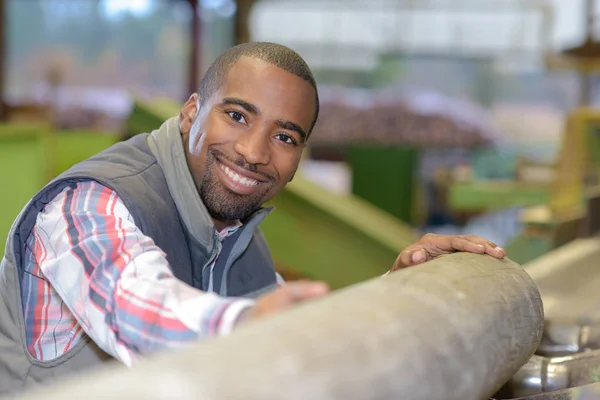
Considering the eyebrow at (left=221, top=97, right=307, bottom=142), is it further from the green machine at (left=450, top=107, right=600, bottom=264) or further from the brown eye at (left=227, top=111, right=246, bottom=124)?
the green machine at (left=450, top=107, right=600, bottom=264)

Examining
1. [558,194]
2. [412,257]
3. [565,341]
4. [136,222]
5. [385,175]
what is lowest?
[385,175]

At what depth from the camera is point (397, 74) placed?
7996mm

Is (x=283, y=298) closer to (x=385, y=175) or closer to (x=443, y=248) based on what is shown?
(x=443, y=248)

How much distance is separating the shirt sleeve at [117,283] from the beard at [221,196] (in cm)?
22

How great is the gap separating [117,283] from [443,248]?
0.56m

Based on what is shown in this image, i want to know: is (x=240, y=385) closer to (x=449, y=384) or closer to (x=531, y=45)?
(x=449, y=384)

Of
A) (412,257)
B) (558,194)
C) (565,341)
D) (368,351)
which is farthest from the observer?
(558,194)

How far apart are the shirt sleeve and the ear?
308 millimetres

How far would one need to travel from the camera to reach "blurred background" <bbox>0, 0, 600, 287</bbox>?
19.6 feet

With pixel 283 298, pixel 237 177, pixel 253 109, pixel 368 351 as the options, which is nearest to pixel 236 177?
pixel 237 177

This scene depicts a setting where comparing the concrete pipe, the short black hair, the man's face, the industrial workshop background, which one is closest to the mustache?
the man's face

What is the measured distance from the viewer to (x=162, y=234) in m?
1.17

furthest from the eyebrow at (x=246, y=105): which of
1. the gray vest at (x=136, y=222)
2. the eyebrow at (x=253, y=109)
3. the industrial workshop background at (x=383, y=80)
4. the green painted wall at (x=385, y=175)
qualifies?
the green painted wall at (x=385, y=175)

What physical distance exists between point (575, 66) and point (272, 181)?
13.0ft
